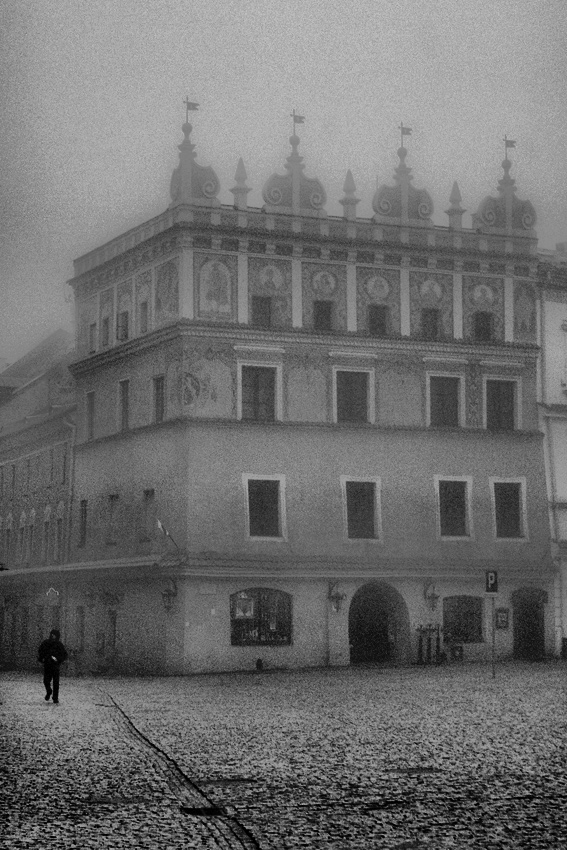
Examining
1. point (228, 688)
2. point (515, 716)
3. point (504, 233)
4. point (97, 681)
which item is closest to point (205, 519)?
point (97, 681)

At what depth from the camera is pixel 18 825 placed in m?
13.4

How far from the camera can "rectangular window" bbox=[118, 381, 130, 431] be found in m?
54.0

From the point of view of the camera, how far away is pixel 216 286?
50.7 m

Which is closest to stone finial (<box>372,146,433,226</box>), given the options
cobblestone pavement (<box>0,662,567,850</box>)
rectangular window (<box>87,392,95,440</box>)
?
rectangular window (<box>87,392,95,440</box>)

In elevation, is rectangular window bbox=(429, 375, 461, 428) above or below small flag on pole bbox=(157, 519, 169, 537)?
above

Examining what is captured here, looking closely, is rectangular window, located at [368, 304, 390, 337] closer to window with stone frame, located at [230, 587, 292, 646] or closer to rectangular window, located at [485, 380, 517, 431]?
rectangular window, located at [485, 380, 517, 431]

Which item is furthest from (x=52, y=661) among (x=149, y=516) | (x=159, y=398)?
(x=159, y=398)

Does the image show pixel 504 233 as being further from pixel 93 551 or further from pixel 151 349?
pixel 93 551

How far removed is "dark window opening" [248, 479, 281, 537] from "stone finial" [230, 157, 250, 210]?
9.51 metres

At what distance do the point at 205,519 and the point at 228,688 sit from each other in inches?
464

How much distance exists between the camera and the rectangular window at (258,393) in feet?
167

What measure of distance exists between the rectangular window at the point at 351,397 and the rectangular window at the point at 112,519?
866 cm

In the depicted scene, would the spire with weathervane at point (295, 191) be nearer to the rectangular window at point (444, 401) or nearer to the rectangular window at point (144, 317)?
the rectangular window at point (144, 317)

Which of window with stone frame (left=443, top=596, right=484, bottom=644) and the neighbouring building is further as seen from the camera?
window with stone frame (left=443, top=596, right=484, bottom=644)
